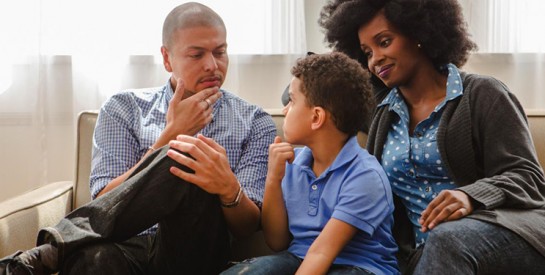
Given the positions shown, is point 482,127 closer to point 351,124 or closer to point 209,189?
point 351,124

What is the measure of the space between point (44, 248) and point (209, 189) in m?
0.36

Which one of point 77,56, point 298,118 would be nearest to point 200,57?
point 298,118

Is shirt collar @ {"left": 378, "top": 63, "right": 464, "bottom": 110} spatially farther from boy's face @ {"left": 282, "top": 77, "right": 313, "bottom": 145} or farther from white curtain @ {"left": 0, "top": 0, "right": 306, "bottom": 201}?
white curtain @ {"left": 0, "top": 0, "right": 306, "bottom": 201}

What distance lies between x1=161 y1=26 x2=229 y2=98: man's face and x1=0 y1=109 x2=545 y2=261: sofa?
0.85 ft

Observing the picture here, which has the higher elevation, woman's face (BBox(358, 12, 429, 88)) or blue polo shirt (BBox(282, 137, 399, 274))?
woman's face (BBox(358, 12, 429, 88))

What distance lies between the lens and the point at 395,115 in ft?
5.99

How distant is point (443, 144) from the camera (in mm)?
1659

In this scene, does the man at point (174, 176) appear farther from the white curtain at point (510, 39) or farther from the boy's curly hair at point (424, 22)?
the white curtain at point (510, 39)

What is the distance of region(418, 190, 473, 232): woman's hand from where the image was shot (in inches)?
55.6

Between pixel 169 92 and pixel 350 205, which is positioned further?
pixel 169 92

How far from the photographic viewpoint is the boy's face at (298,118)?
64.2 inches

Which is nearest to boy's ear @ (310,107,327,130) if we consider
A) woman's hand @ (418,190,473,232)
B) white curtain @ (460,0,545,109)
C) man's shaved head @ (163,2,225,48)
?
woman's hand @ (418,190,473,232)

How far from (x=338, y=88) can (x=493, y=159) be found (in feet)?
1.27

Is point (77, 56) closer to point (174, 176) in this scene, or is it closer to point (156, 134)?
point (156, 134)
